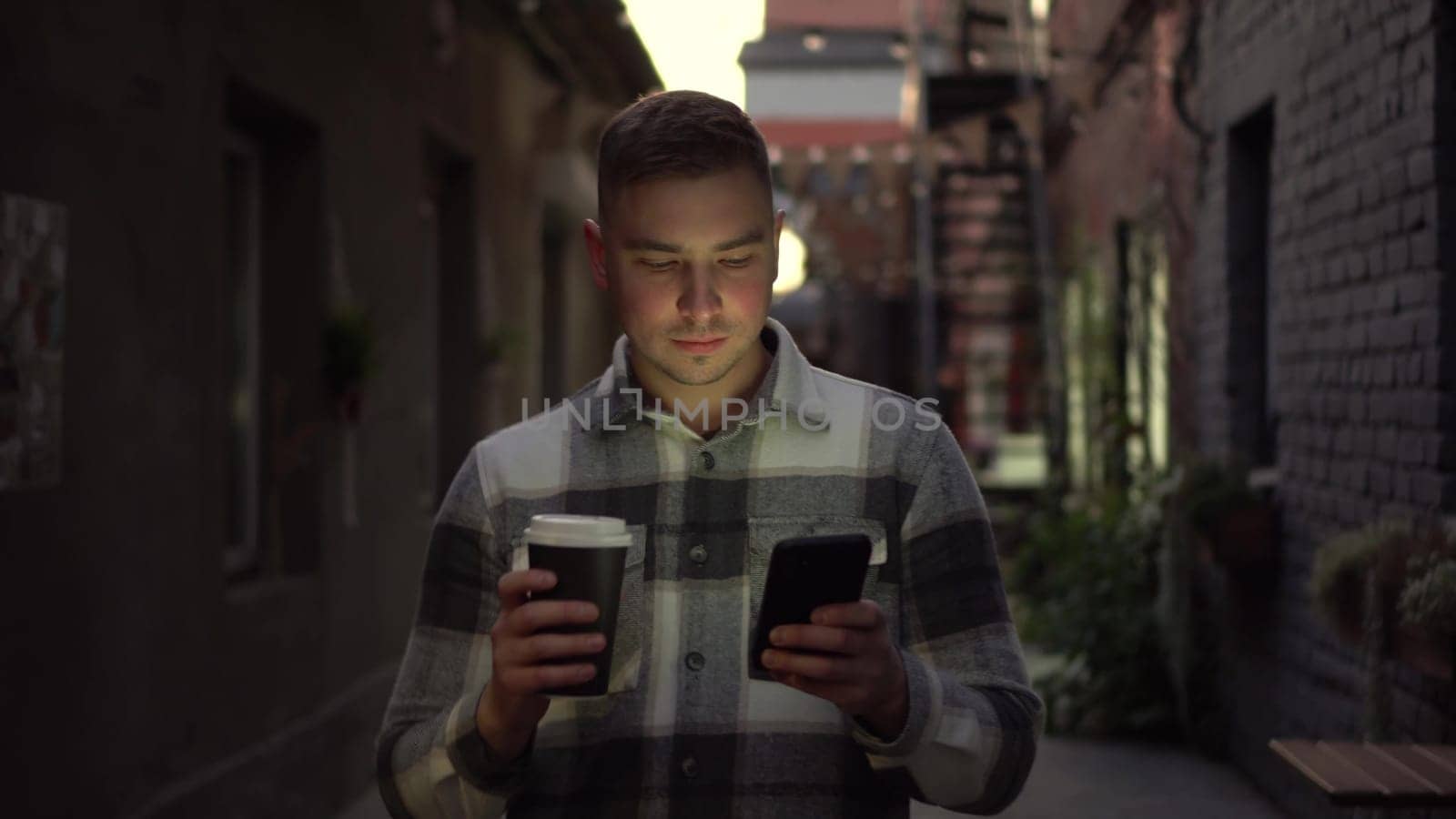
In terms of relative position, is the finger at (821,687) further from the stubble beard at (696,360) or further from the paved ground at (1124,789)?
Result: the paved ground at (1124,789)

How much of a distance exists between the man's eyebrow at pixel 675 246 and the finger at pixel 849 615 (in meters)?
0.44

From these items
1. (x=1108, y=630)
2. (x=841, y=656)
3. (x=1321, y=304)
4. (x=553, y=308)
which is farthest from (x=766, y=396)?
(x=553, y=308)

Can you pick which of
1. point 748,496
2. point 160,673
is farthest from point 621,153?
point 160,673

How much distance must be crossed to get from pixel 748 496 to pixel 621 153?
1.33ft

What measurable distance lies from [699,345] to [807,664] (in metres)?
0.44

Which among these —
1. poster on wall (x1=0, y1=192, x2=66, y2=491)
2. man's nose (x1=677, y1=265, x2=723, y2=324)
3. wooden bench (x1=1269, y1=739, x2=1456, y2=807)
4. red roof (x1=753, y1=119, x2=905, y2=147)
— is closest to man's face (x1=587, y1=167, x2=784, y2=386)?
man's nose (x1=677, y1=265, x2=723, y2=324)

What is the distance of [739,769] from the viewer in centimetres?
179

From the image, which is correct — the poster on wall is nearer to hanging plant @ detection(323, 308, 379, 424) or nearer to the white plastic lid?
hanging plant @ detection(323, 308, 379, 424)

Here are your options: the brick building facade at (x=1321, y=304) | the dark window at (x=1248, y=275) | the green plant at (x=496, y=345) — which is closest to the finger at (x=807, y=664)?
the brick building facade at (x=1321, y=304)

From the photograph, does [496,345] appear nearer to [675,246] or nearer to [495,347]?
[495,347]

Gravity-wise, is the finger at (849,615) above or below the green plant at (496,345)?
below

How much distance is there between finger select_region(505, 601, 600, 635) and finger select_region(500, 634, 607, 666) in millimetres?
11

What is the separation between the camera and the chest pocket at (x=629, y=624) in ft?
5.95

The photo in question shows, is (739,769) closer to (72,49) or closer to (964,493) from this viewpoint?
(964,493)
